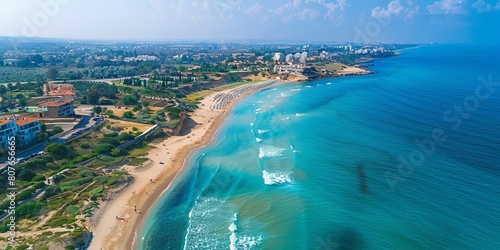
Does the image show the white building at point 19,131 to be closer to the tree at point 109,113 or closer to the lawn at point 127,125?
the lawn at point 127,125

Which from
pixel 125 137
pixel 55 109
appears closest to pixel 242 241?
pixel 125 137

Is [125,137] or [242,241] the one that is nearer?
[242,241]

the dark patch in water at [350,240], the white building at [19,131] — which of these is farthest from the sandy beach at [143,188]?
the dark patch in water at [350,240]

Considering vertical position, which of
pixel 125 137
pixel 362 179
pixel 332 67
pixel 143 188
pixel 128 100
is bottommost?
pixel 143 188

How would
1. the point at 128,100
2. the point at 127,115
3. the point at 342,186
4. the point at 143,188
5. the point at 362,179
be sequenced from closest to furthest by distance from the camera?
the point at 342,186, the point at 362,179, the point at 143,188, the point at 127,115, the point at 128,100

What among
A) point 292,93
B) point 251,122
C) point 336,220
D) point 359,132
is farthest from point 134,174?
point 292,93

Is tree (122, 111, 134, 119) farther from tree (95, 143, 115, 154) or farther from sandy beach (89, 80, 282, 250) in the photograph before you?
tree (95, 143, 115, 154)

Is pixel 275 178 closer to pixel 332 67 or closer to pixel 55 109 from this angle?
pixel 55 109
